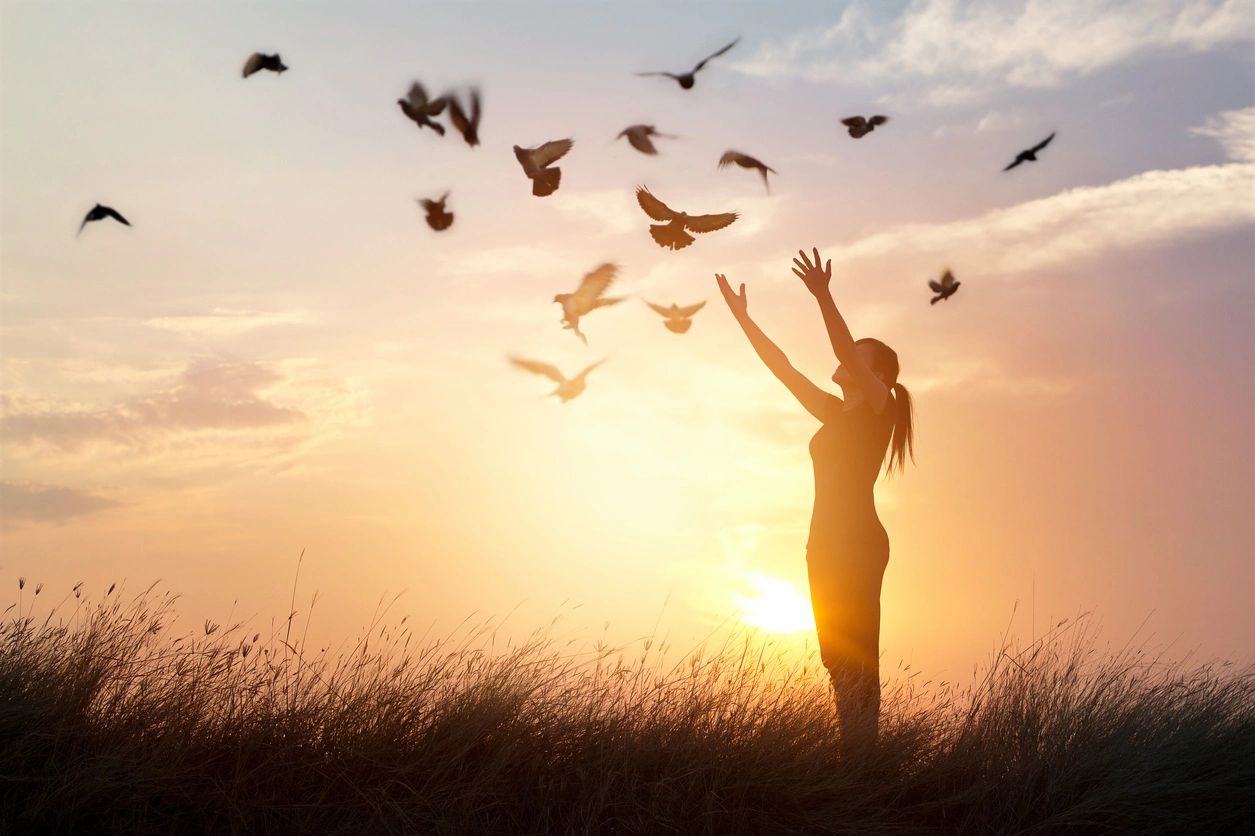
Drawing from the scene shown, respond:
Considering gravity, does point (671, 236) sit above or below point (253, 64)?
below

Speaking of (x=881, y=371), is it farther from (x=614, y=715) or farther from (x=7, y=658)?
(x=7, y=658)

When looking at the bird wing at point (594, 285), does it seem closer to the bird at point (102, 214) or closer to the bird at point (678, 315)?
the bird at point (678, 315)

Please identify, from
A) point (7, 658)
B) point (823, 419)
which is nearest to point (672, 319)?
point (823, 419)

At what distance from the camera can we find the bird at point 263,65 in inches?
305

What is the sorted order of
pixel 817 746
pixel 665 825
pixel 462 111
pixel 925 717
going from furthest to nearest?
pixel 462 111
pixel 925 717
pixel 817 746
pixel 665 825

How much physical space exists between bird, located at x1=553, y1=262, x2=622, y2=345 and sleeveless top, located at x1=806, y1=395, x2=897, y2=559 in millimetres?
1870

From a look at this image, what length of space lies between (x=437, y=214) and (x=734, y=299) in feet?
7.13

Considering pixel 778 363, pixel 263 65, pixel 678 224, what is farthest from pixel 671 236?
pixel 263 65

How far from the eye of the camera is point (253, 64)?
779cm

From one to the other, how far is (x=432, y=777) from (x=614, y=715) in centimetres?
100

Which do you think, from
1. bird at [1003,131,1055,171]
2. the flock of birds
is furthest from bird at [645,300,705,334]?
bird at [1003,131,1055,171]

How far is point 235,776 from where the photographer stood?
18.2 ft

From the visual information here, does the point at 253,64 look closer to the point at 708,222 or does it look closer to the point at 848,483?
the point at 708,222

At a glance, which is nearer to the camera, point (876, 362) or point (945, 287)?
point (876, 362)
